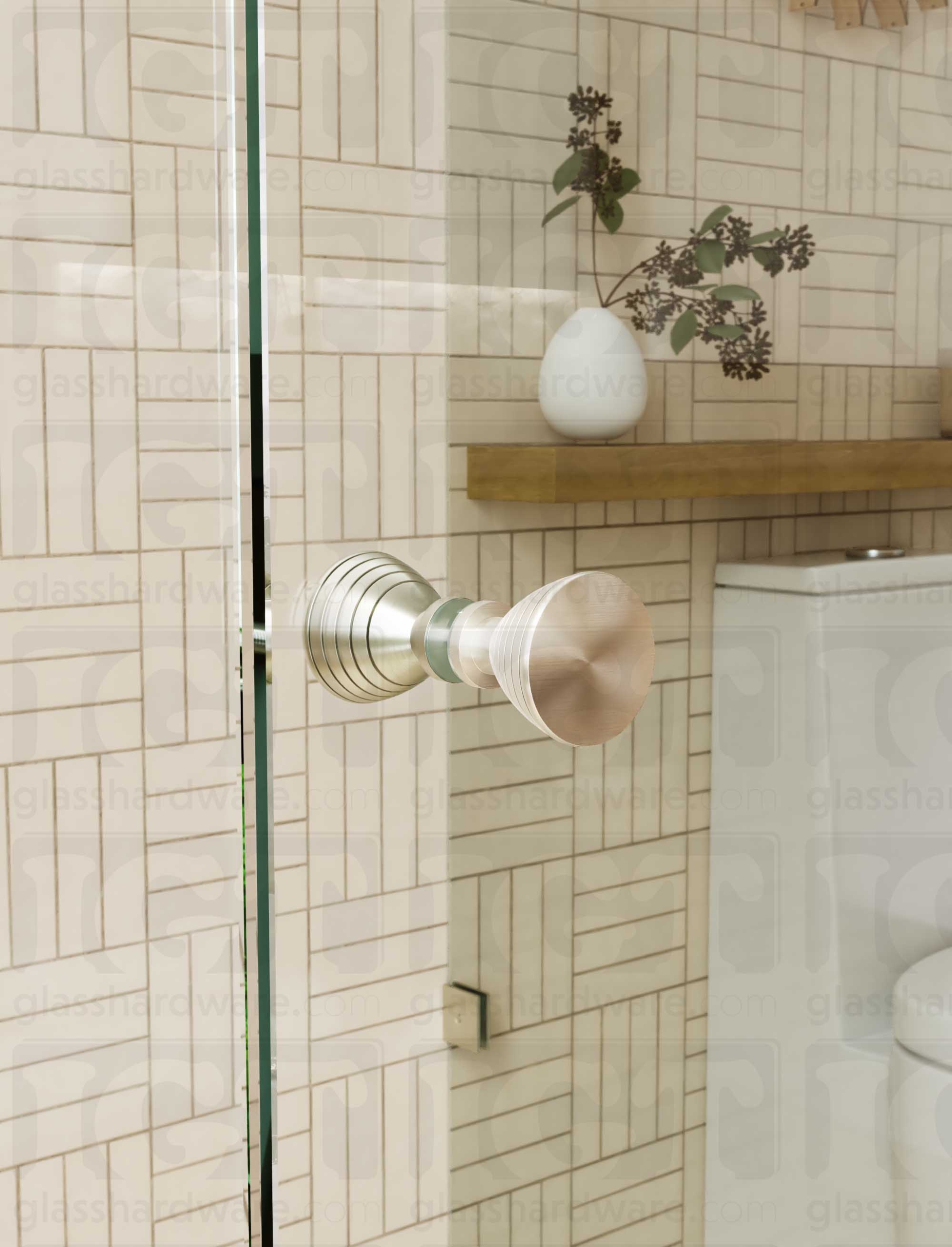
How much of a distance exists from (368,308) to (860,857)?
1.03 feet

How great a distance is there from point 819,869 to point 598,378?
9.7 inches

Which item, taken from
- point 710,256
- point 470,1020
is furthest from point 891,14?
point 470,1020

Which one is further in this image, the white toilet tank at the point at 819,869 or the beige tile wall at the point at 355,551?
the white toilet tank at the point at 819,869

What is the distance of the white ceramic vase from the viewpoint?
1.78 ft

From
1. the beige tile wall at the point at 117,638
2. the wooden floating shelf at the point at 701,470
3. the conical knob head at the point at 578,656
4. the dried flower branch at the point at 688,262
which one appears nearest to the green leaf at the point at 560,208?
the dried flower branch at the point at 688,262

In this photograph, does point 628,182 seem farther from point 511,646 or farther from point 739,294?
point 511,646

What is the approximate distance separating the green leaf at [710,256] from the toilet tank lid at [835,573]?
14 centimetres

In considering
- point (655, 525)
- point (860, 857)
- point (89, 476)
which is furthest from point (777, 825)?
point (89, 476)

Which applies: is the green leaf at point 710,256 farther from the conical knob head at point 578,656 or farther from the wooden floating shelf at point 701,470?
the conical knob head at point 578,656

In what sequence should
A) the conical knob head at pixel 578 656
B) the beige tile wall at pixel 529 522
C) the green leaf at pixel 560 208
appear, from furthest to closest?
the green leaf at pixel 560 208 < the beige tile wall at pixel 529 522 < the conical knob head at pixel 578 656

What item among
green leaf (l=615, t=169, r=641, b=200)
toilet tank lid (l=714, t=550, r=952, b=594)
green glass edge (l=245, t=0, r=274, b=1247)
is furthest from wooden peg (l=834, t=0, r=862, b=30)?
green glass edge (l=245, t=0, r=274, b=1247)

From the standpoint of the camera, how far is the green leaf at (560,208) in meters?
0.57

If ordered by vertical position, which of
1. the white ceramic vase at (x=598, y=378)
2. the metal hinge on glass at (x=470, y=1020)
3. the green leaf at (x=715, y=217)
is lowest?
the metal hinge on glass at (x=470, y=1020)

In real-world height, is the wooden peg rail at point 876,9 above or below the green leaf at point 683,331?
above
